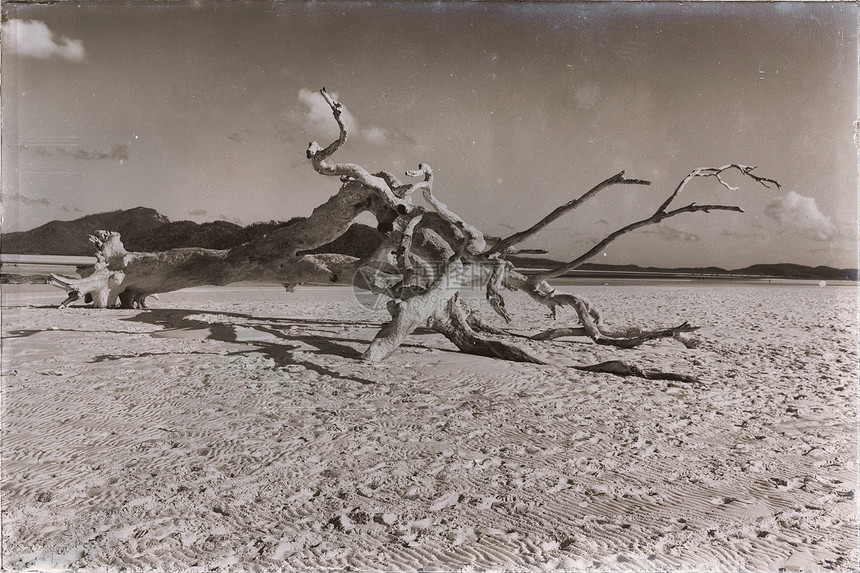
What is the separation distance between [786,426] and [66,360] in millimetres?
5841

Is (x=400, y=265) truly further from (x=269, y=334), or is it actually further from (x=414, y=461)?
(x=414, y=461)

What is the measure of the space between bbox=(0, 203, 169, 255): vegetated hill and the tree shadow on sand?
23.7 ft

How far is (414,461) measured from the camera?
2.69 meters

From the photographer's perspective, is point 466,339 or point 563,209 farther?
point 466,339

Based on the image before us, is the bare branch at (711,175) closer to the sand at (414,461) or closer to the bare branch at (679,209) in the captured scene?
the bare branch at (679,209)

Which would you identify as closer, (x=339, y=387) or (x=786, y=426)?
(x=786, y=426)

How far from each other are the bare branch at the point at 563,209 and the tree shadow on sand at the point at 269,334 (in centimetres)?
206

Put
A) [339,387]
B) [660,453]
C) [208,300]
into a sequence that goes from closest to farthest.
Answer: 1. [660,453]
2. [339,387]
3. [208,300]

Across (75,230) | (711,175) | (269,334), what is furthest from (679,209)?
(75,230)

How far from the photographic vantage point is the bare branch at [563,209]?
16.6ft

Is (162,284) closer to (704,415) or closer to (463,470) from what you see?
(463,470)

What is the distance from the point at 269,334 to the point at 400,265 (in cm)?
194

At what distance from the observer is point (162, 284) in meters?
7.96

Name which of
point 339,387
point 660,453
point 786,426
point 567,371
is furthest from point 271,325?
point 786,426
